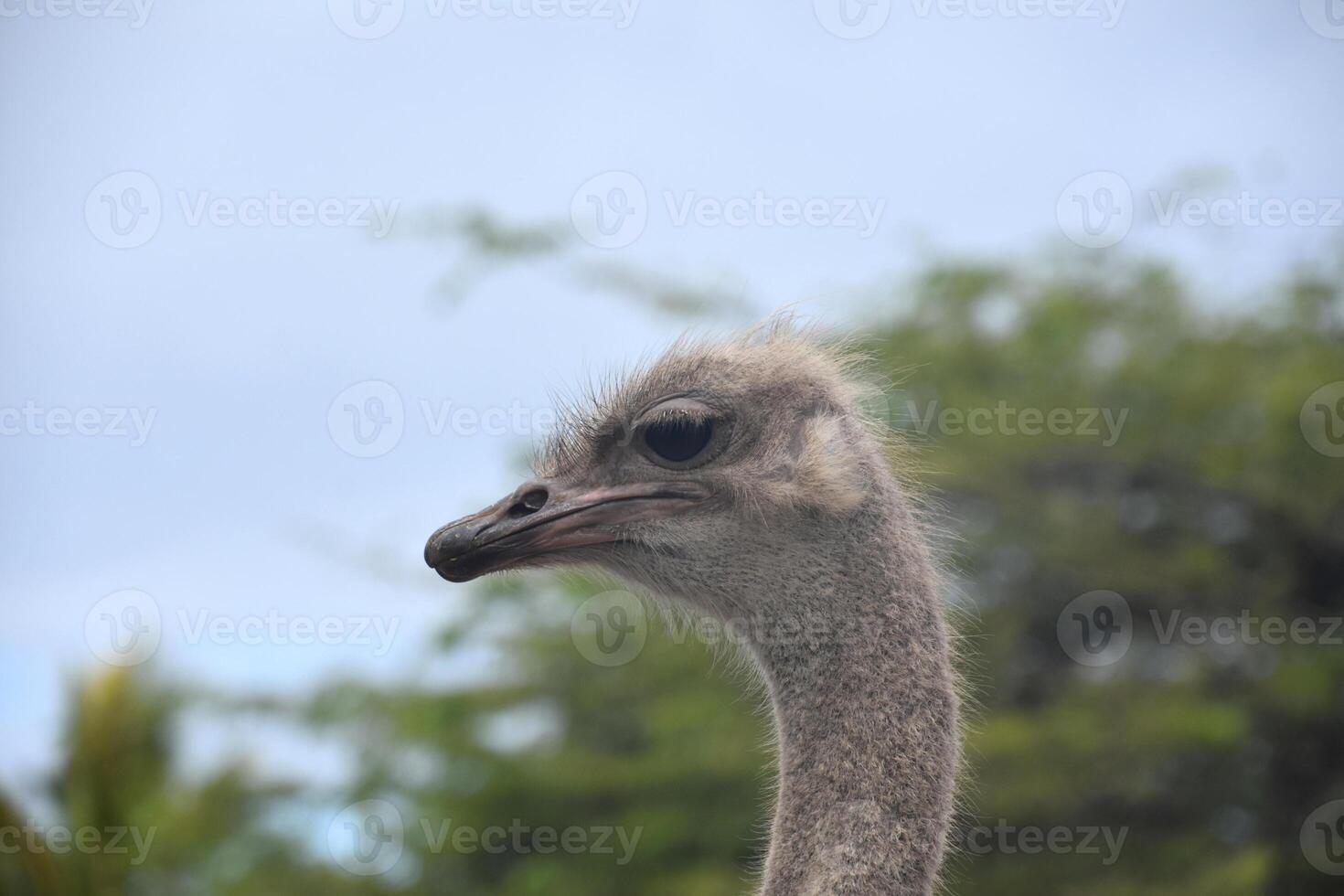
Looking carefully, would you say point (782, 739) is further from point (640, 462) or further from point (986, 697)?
point (986, 697)

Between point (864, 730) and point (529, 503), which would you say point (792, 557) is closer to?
point (864, 730)

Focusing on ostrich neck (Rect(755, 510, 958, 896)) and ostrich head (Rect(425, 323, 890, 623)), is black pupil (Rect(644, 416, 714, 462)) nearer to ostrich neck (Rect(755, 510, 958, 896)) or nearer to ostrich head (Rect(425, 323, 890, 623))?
ostrich head (Rect(425, 323, 890, 623))

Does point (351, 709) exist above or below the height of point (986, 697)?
above

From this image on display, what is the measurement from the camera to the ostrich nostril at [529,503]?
3.30m

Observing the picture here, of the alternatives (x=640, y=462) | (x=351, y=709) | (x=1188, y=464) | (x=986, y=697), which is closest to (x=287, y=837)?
(x=351, y=709)

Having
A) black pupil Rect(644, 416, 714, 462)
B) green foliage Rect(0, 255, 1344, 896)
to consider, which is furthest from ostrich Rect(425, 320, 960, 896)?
green foliage Rect(0, 255, 1344, 896)

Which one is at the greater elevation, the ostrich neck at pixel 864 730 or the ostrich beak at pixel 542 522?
the ostrich beak at pixel 542 522

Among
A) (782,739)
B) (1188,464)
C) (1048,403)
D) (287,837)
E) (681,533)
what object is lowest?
(287,837)

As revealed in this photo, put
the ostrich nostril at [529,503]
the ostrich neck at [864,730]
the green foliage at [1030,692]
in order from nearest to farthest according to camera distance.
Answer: the ostrich neck at [864,730] → the ostrich nostril at [529,503] → the green foliage at [1030,692]

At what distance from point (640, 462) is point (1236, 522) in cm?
954

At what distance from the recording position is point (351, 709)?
10695 millimetres

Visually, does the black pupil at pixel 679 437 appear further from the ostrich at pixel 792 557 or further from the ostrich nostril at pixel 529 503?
the ostrich nostril at pixel 529 503

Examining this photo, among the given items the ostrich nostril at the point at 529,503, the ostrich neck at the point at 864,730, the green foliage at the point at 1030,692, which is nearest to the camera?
the ostrich neck at the point at 864,730

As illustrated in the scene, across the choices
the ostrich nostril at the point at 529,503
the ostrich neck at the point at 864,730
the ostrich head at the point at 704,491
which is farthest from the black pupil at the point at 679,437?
the ostrich neck at the point at 864,730
